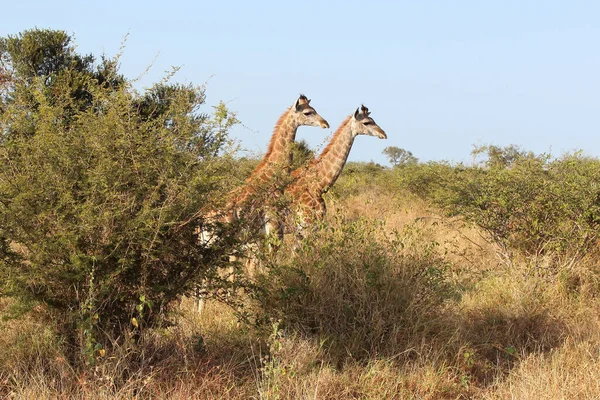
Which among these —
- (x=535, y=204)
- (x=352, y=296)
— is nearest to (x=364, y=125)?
(x=535, y=204)

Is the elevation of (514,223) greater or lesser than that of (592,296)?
greater

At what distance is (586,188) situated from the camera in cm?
743

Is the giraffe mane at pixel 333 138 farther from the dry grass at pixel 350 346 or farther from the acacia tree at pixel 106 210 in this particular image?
the acacia tree at pixel 106 210

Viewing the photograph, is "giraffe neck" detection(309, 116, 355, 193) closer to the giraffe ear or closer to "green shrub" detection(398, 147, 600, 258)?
the giraffe ear

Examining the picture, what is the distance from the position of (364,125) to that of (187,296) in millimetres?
6462

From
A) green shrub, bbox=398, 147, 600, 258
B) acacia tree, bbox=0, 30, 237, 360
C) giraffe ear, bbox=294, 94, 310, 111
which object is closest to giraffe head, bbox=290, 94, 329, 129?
giraffe ear, bbox=294, 94, 310, 111

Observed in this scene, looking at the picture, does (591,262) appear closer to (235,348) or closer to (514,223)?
(514,223)

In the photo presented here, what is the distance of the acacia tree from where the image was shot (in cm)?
427

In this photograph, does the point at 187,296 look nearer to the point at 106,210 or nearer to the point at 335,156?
the point at 106,210

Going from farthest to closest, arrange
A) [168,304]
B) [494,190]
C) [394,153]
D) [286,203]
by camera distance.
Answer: [394,153] → [494,190] → [286,203] → [168,304]

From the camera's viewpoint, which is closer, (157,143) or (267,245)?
(157,143)

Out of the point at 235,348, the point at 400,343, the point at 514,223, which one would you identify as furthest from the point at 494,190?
the point at 235,348

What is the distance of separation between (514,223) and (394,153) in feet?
125

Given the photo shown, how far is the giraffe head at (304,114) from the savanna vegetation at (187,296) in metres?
4.58
